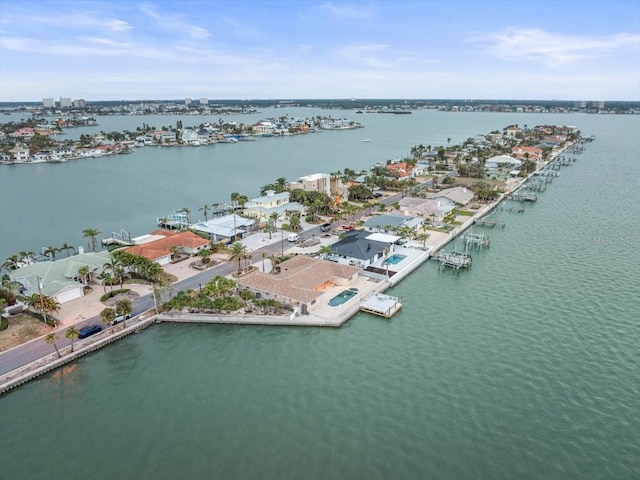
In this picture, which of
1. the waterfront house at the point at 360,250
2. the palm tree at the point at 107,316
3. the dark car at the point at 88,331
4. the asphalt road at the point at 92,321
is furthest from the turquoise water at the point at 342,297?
the dark car at the point at 88,331

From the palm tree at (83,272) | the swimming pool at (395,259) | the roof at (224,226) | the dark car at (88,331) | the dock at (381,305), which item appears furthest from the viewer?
the roof at (224,226)

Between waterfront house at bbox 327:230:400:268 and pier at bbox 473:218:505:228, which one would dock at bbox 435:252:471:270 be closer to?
waterfront house at bbox 327:230:400:268

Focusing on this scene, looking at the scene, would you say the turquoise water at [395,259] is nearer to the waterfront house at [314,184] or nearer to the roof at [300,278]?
the roof at [300,278]

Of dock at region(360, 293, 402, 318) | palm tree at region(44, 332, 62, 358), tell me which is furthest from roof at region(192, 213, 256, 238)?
palm tree at region(44, 332, 62, 358)

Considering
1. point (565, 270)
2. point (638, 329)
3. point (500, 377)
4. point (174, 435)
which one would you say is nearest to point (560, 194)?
point (565, 270)

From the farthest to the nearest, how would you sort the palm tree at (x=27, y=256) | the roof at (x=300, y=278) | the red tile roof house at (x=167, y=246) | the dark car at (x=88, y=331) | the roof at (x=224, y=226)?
the roof at (x=224, y=226)
the red tile roof house at (x=167, y=246)
the palm tree at (x=27, y=256)
the roof at (x=300, y=278)
the dark car at (x=88, y=331)

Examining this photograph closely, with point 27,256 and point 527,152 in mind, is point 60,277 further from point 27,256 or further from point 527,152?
point 527,152

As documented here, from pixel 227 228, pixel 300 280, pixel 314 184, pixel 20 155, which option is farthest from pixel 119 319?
pixel 20 155

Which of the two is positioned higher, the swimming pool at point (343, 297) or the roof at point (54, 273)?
the roof at point (54, 273)
